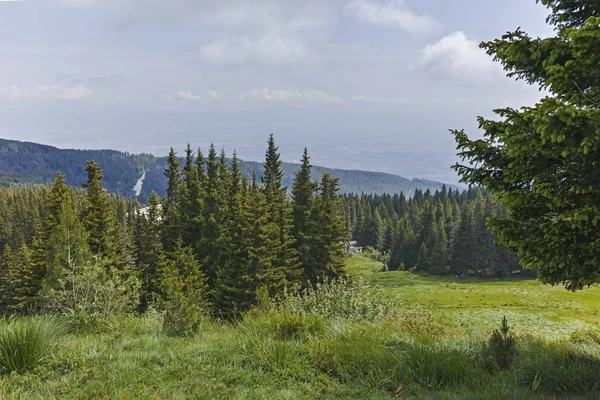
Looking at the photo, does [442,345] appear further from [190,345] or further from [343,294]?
→ [343,294]

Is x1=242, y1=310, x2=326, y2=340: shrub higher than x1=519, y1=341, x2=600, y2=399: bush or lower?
lower

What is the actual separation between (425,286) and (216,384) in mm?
68117

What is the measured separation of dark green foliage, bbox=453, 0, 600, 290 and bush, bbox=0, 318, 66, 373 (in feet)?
25.2

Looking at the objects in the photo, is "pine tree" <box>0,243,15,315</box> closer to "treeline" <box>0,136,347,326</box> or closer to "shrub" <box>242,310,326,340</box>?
"treeline" <box>0,136,347,326</box>

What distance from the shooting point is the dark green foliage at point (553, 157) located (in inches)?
188

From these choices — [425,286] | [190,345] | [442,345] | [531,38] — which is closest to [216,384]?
[190,345]

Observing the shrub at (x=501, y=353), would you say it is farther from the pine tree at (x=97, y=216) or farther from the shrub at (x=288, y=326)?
the pine tree at (x=97, y=216)

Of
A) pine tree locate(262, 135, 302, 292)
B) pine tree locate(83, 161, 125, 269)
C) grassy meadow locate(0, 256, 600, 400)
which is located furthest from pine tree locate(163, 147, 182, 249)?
grassy meadow locate(0, 256, 600, 400)

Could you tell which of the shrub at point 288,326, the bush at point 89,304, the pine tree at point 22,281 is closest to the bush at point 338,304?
the shrub at point 288,326

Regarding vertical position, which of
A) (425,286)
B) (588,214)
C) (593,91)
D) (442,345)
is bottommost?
(425,286)

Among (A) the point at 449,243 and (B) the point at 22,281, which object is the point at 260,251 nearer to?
(B) the point at 22,281

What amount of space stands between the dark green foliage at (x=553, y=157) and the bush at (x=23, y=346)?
25.2ft

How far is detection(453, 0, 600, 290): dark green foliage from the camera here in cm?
479

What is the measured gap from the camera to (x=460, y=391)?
201 inches
